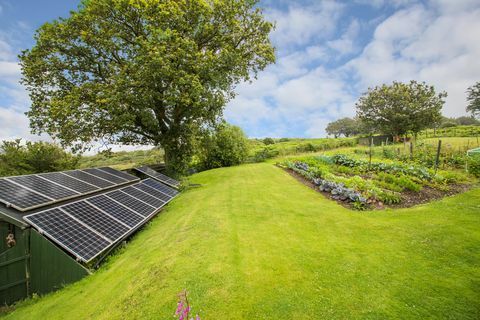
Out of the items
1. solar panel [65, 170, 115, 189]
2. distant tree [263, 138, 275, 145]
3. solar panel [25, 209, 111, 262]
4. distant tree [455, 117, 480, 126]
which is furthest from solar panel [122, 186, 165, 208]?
distant tree [455, 117, 480, 126]

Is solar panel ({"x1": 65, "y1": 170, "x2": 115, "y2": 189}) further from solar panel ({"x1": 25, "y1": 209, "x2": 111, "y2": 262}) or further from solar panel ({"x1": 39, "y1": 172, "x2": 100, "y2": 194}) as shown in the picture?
solar panel ({"x1": 25, "y1": 209, "x2": 111, "y2": 262})

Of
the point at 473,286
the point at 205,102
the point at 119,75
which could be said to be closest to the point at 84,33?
the point at 119,75

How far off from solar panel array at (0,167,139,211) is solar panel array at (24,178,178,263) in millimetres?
556

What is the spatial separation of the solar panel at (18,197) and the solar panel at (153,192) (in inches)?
206

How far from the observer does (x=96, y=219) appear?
8086 mm

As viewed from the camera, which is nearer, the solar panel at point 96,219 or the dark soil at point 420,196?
the solar panel at point 96,219

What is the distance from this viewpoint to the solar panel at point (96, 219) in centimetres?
770

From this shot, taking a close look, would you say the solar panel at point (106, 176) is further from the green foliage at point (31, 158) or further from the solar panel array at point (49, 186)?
the green foliage at point (31, 158)

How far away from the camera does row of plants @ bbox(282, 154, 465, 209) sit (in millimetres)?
11133

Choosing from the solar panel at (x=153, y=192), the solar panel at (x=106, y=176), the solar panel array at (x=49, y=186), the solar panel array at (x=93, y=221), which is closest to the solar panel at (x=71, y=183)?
the solar panel array at (x=49, y=186)

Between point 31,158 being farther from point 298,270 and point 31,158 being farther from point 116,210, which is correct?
point 298,270

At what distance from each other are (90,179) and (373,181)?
1500cm

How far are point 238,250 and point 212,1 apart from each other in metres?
19.2

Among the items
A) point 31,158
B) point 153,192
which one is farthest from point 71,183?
point 31,158
